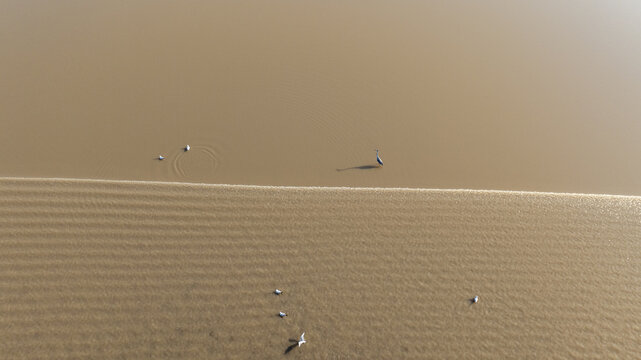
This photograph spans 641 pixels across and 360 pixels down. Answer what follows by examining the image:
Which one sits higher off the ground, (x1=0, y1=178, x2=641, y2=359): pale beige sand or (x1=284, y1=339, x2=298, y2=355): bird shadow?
(x1=0, y1=178, x2=641, y2=359): pale beige sand

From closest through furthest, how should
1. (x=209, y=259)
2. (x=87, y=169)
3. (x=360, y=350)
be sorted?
(x=360, y=350) → (x=209, y=259) → (x=87, y=169)

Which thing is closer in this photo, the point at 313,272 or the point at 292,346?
the point at 292,346

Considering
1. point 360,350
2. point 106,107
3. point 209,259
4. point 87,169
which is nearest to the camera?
point 360,350

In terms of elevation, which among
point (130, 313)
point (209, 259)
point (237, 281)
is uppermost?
point (209, 259)

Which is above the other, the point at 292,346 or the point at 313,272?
the point at 313,272

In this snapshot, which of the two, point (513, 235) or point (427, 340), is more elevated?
point (513, 235)

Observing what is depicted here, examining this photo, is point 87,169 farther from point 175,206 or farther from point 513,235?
point 513,235

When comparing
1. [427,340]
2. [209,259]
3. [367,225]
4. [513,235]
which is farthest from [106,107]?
[513,235]

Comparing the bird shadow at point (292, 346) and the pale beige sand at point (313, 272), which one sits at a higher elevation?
the pale beige sand at point (313, 272)
